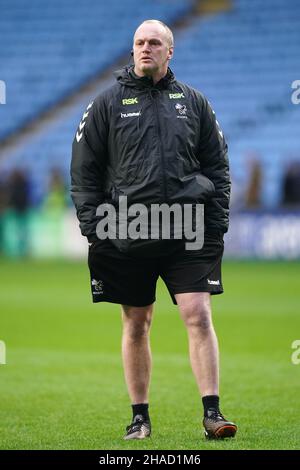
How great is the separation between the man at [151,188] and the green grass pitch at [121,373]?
1.38 feet

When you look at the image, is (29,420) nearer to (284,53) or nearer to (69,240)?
(69,240)

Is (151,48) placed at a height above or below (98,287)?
above

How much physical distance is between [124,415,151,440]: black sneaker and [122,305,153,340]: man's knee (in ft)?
1.61

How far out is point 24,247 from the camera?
24656mm

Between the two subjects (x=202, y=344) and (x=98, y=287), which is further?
(x=98, y=287)

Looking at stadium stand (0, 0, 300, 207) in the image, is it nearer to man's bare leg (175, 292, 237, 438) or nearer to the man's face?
the man's face

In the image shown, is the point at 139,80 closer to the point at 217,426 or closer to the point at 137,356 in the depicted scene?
the point at 137,356

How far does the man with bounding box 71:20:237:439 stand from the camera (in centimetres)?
612

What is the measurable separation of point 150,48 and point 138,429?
224cm

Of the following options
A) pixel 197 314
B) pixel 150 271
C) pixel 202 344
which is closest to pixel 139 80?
pixel 150 271

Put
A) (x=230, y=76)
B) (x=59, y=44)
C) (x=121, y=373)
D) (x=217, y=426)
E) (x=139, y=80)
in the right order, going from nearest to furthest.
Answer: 1. (x=217, y=426)
2. (x=139, y=80)
3. (x=121, y=373)
4. (x=230, y=76)
5. (x=59, y=44)

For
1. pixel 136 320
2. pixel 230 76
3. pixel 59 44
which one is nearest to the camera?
pixel 136 320

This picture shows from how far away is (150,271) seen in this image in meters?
6.32

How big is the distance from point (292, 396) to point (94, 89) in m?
23.1
